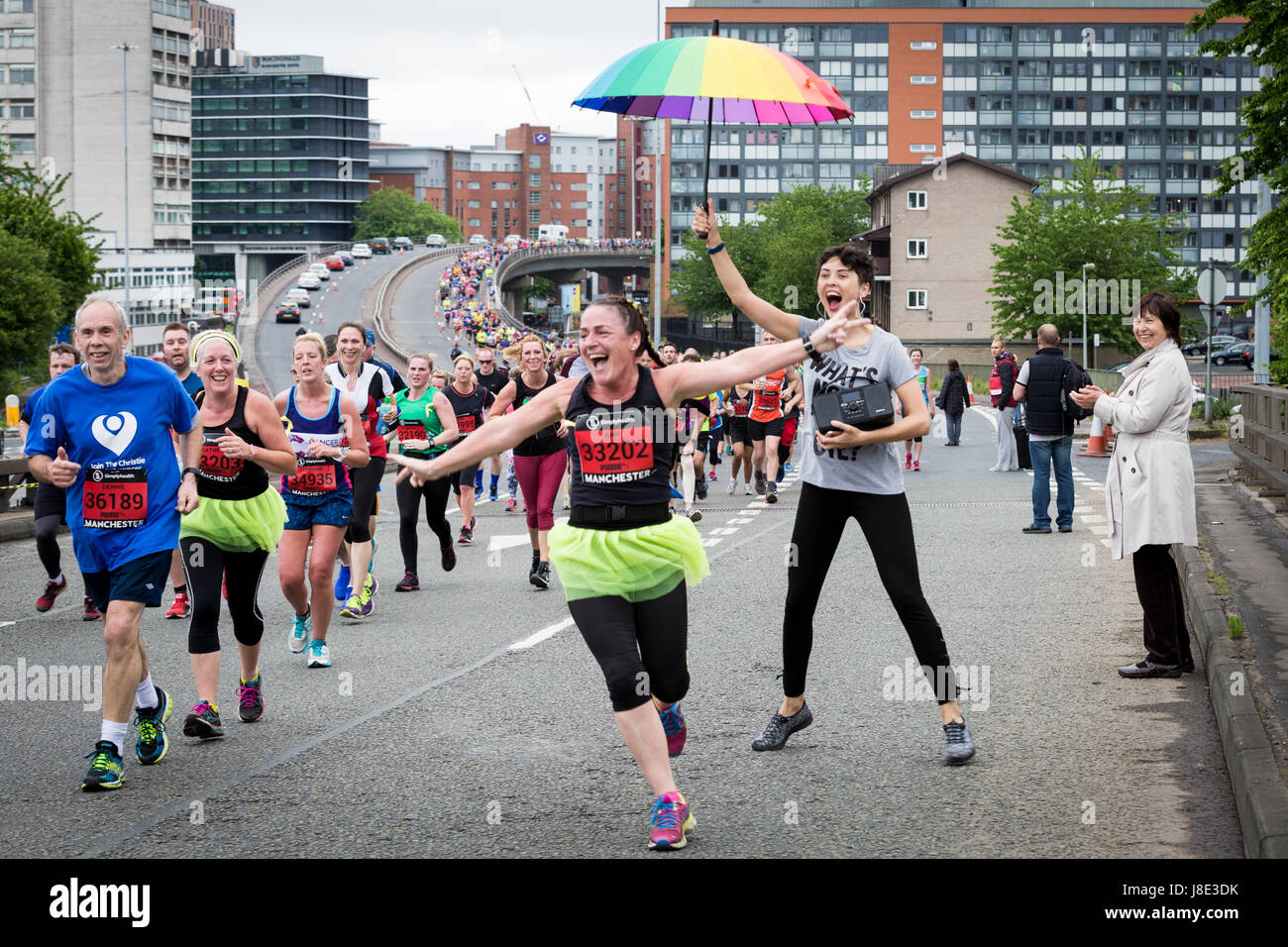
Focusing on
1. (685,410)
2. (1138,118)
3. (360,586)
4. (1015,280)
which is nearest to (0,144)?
→ (1015,280)

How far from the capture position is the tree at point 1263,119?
1308 centimetres

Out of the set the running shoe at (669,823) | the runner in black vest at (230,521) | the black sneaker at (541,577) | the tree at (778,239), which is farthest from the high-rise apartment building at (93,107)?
the running shoe at (669,823)

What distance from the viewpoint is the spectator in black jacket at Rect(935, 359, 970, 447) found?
33.2 metres

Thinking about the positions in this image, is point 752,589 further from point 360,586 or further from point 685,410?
point 685,410

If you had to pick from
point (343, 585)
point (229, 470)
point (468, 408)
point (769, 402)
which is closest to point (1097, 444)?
point (229, 470)

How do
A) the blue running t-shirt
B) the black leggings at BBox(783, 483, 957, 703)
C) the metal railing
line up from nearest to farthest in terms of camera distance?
the black leggings at BBox(783, 483, 957, 703) → the blue running t-shirt → the metal railing

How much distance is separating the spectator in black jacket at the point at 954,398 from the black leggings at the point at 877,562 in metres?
26.0

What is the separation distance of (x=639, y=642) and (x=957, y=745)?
1615mm

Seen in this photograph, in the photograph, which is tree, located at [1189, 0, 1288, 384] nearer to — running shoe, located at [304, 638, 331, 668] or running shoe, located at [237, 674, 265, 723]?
running shoe, located at [304, 638, 331, 668]

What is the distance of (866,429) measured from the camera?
6984 mm

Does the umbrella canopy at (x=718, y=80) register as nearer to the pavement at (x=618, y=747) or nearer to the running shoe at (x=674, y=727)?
the running shoe at (x=674, y=727)

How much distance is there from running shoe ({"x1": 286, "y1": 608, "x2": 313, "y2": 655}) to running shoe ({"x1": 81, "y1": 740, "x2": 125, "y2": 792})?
3.16 m
